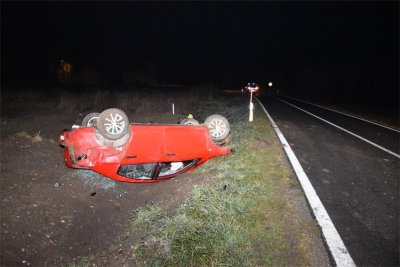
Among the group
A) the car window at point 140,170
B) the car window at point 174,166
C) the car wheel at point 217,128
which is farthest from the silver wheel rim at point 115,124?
the car wheel at point 217,128

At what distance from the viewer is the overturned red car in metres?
6.34

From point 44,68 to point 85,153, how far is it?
43.8 meters

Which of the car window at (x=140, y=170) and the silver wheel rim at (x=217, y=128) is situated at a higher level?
the silver wheel rim at (x=217, y=128)

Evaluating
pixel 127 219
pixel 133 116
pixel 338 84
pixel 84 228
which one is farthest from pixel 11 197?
A: pixel 338 84

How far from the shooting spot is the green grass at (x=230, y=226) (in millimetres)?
3957

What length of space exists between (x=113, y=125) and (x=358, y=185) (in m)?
5.13

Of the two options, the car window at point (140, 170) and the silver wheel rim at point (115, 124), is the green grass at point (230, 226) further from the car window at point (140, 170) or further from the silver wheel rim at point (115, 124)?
the silver wheel rim at point (115, 124)

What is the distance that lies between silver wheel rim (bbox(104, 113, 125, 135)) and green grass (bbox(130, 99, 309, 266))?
1.76 m

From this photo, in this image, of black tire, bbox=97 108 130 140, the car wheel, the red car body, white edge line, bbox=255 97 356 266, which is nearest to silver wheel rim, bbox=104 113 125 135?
black tire, bbox=97 108 130 140

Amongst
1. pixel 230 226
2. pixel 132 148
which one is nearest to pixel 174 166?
pixel 132 148

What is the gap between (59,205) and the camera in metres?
6.80

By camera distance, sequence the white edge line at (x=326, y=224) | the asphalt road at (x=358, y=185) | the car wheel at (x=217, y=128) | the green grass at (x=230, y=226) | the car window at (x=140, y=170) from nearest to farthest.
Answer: the white edge line at (x=326, y=224), the green grass at (x=230, y=226), the asphalt road at (x=358, y=185), the car window at (x=140, y=170), the car wheel at (x=217, y=128)

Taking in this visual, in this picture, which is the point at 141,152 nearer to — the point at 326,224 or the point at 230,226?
the point at 230,226

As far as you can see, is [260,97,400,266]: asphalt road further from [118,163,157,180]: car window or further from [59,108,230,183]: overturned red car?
[118,163,157,180]: car window
